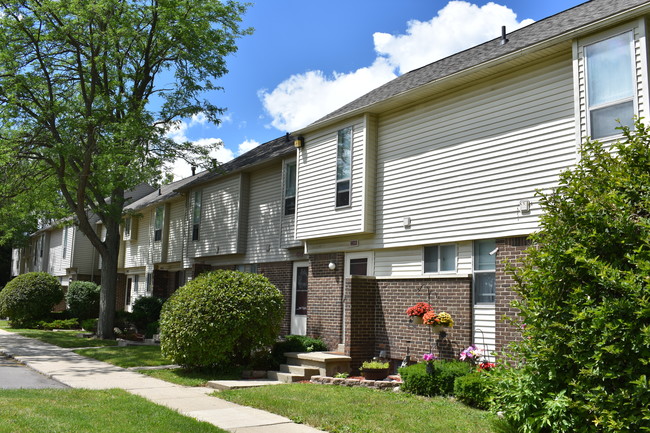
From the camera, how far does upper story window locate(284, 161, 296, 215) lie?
57.2 ft

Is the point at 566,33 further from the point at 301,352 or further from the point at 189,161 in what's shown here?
the point at 189,161

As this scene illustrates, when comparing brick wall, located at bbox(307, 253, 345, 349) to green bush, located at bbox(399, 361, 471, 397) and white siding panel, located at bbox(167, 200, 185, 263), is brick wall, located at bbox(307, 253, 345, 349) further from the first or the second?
white siding panel, located at bbox(167, 200, 185, 263)

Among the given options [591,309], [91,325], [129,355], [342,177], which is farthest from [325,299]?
[91,325]

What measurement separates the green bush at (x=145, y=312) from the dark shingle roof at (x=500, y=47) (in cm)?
1244

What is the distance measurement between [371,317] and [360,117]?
473 centimetres

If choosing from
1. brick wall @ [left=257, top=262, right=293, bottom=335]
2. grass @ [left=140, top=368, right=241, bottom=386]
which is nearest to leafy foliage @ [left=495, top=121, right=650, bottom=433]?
grass @ [left=140, top=368, right=241, bottom=386]

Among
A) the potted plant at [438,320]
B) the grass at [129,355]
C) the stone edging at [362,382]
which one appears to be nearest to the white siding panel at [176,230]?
the grass at [129,355]

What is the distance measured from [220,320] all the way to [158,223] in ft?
51.0

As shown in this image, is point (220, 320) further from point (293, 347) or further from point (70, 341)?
point (70, 341)

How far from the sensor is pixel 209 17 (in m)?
21.6

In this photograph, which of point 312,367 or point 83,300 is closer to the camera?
point 312,367

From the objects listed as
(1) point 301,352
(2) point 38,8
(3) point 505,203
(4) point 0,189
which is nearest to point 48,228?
(4) point 0,189

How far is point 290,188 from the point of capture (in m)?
17.7

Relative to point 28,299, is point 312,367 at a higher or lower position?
lower
